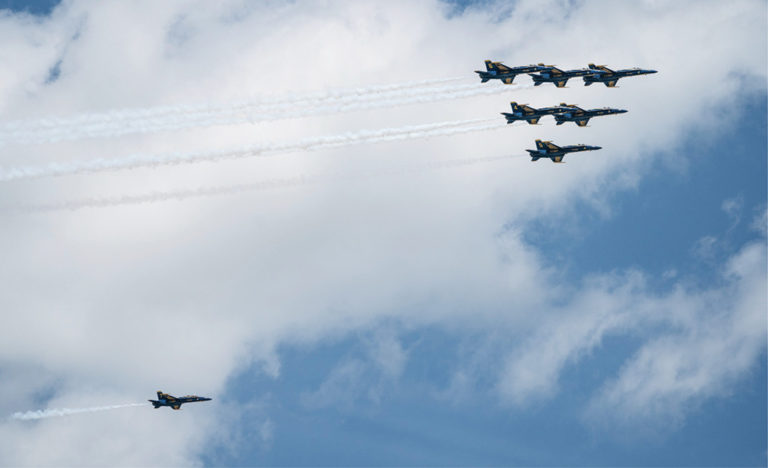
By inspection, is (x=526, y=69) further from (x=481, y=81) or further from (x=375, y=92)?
(x=375, y=92)

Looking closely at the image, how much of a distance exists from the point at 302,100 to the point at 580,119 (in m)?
41.0

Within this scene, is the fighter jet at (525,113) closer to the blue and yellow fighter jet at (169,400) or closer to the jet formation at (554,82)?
the jet formation at (554,82)

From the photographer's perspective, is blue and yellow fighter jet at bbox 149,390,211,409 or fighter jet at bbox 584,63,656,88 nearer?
fighter jet at bbox 584,63,656,88

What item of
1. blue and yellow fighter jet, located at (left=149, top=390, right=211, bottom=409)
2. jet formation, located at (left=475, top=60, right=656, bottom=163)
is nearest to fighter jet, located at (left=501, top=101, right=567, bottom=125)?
jet formation, located at (left=475, top=60, right=656, bottom=163)

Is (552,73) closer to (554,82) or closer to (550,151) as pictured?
(554,82)

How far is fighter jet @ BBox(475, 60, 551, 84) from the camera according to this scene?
479 ft

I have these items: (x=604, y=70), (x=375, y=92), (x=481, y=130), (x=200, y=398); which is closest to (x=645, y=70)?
(x=604, y=70)

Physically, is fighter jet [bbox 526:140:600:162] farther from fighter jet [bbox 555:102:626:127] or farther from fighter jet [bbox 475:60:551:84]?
fighter jet [bbox 475:60:551:84]

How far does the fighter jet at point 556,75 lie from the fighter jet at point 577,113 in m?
4.46

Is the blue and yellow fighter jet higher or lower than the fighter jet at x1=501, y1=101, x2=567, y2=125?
lower

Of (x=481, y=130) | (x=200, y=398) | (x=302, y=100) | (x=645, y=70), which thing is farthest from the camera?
(x=200, y=398)

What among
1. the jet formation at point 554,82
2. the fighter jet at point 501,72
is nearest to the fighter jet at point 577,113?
the jet formation at point 554,82

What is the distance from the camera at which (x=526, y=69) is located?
147875mm

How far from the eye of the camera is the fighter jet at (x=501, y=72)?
14588 cm
